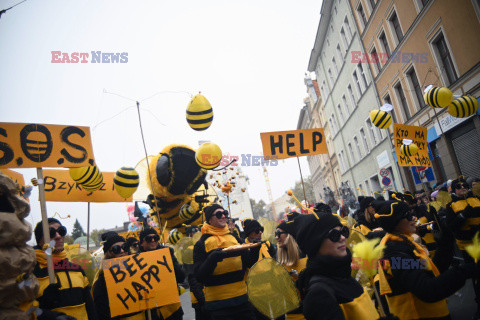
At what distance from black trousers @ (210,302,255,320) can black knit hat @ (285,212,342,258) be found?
82.1 inches

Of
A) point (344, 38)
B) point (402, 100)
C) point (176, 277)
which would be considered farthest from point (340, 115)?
point (176, 277)

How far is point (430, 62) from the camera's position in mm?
13258

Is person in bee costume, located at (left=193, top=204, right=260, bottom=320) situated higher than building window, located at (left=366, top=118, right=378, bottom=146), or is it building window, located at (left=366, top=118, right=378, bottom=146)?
building window, located at (left=366, top=118, right=378, bottom=146)

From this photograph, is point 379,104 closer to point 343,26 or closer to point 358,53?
point 358,53

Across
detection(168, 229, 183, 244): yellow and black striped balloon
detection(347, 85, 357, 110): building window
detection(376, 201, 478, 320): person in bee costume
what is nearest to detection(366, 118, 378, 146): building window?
detection(347, 85, 357, 110): building window

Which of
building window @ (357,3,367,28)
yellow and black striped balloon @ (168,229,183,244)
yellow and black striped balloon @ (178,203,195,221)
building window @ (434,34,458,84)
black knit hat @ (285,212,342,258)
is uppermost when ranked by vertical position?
building window @ (357,3,367,28)

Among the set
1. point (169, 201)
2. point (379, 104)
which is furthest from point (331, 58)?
point (169, 201)

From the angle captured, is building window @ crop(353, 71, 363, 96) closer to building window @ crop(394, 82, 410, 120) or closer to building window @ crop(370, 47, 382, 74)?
building window @ crop(370, 47, 382, 74)

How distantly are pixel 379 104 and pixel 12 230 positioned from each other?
19.7 meters

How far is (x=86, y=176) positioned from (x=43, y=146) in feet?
7.23

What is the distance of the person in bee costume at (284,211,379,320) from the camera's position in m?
1.95

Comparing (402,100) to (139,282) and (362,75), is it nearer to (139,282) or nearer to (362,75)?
(362,75)

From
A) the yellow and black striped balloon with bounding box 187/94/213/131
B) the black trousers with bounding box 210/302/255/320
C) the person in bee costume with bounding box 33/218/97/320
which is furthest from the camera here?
the yellow and black striped balloon with bounding box 187/94/213/131

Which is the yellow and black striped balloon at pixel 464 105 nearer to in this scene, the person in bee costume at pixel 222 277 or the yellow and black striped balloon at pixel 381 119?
the yellow and black striped balloon at pixel 381 119
